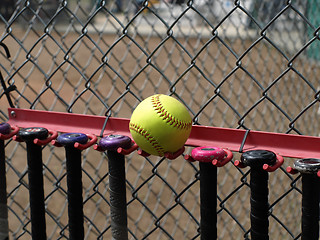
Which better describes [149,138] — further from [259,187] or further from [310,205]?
[310,205]

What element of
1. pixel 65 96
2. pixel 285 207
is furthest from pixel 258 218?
pixel 65 96

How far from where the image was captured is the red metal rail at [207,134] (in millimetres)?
1268

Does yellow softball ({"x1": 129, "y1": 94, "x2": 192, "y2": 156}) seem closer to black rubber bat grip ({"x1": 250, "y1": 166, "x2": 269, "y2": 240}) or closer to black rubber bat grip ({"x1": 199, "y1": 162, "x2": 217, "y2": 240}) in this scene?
black rubber bat grip ({"x1": 199, "y1": 162, "x2": 217, "y2": 240})

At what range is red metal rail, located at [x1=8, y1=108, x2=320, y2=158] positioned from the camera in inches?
49.9

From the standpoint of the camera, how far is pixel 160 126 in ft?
4.20

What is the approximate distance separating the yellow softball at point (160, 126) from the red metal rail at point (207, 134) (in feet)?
0.32

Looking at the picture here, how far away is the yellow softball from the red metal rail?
0.32ft

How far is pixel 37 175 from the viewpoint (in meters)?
1.51

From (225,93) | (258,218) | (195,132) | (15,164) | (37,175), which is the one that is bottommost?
(258,218)

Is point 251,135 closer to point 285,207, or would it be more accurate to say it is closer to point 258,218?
point 258,218

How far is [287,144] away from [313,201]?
189mm

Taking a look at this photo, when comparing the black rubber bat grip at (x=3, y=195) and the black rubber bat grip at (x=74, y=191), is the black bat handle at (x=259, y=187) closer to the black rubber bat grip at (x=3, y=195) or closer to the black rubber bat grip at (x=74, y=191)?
the black rubber bat grip at (x=74, y=191)

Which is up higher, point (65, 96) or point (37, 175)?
point (65, 96)

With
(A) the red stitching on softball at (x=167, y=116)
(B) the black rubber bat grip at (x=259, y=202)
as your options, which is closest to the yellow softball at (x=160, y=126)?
(A) the red stitching on softball at (x=167, y=116)
